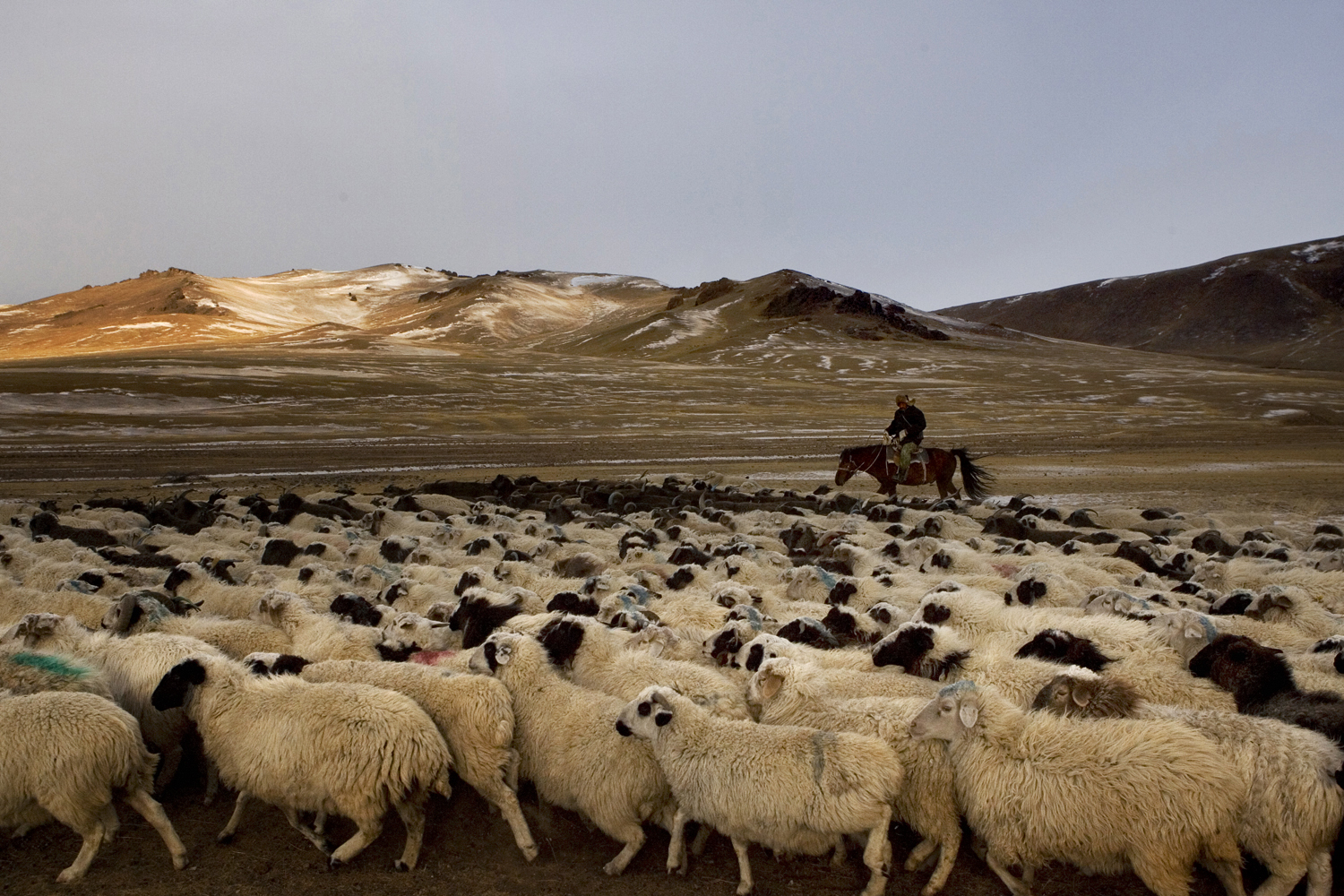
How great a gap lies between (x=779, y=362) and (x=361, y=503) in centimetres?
8030

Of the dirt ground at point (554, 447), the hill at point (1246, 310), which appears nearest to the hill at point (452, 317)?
the dirt ground at point (554, 447)

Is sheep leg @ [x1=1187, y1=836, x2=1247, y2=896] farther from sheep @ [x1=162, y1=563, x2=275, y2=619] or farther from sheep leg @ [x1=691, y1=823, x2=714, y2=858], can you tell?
sheep @ [x1=162, y1=563, x2=275, y2=619]

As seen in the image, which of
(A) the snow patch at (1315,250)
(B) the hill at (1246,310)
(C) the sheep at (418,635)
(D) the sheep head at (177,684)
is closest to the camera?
(D) the sheep head at (177,684)

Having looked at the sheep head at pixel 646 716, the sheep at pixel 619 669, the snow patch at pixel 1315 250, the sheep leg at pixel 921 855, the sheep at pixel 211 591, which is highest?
the snow patch at pixel 1315 250

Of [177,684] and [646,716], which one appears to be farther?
[177,684]

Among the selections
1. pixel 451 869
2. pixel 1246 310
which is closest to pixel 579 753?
pixel 451 869

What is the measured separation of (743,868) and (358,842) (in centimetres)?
236

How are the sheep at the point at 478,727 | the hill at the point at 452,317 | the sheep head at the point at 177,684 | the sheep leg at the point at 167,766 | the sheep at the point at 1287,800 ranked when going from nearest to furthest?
the sheep at the point at 1287,800, the sheep at the point at 478,727, the sheep head at the point at 177,684, the sheep leg at the point at 167,766, the hill at the point at 452,317

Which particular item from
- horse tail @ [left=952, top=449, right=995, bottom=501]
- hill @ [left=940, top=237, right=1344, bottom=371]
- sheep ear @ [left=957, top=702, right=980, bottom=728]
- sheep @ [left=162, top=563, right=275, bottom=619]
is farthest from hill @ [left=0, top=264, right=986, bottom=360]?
sheep ear @ [left=957, top=702, right=980, bottom=728]

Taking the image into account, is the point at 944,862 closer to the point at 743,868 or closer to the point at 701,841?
the point at 743,868

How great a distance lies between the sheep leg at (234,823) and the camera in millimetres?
5320

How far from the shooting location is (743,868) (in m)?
4.89

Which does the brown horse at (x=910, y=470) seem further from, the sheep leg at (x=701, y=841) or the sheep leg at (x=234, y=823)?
the sheep leg at (x=234, y=823)

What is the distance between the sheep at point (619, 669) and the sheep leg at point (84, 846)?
3.01 metres
